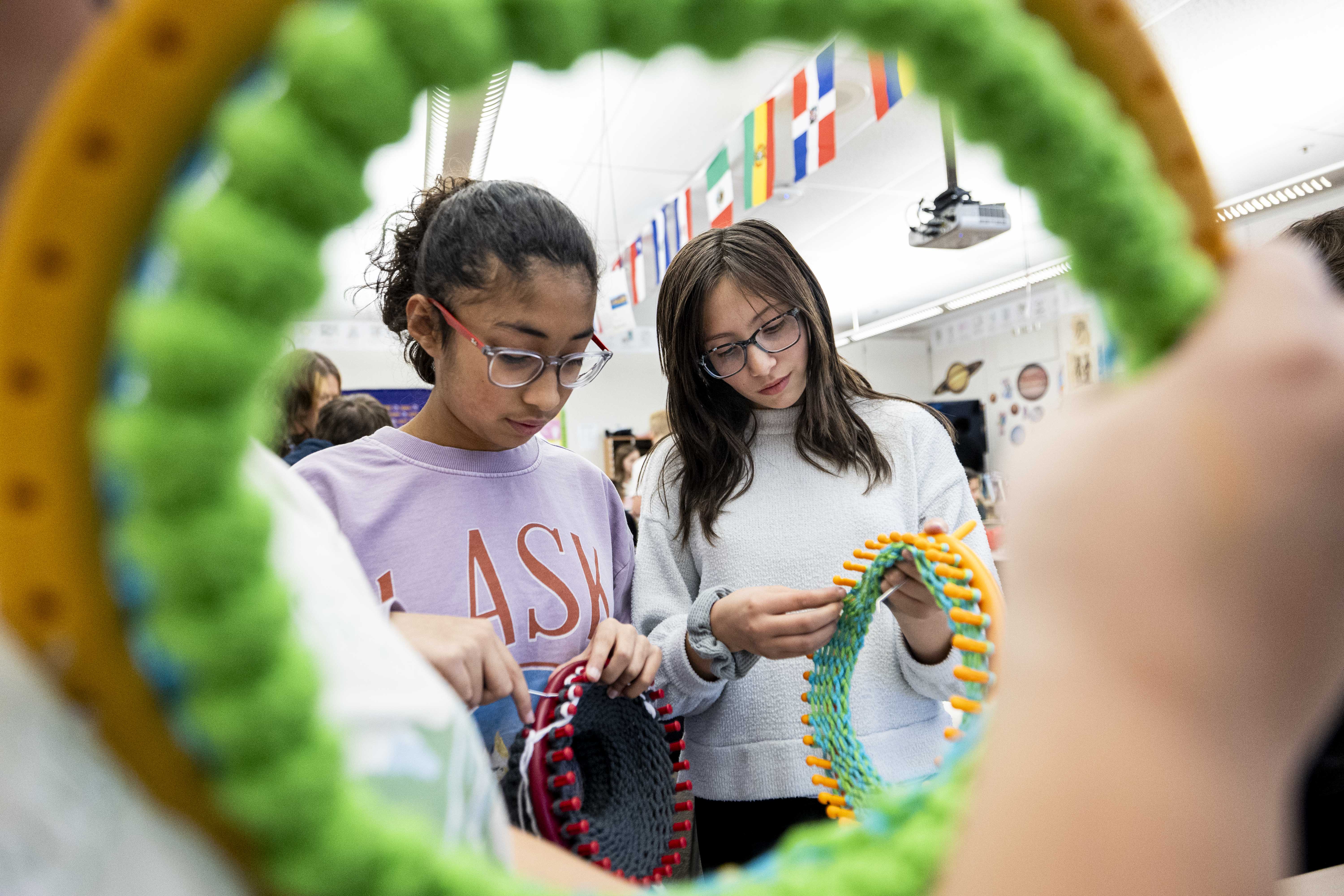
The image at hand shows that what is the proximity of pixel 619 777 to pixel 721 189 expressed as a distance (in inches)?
113

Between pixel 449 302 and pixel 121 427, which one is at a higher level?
pixel 449 302

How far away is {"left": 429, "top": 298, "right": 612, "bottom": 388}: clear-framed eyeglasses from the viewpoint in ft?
2.73

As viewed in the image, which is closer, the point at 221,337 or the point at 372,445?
the point at 221,337

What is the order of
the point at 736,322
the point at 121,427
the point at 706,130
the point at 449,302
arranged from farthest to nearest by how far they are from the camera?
1. the point at 706,130
2. the point at 736,322
3. the point at 449,302
4. the point at 121,427

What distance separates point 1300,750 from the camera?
199 mm

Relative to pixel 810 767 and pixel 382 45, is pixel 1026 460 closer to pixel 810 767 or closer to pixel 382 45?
pixel 382 45

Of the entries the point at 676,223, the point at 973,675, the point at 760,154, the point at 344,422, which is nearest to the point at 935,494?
the point at 973,675

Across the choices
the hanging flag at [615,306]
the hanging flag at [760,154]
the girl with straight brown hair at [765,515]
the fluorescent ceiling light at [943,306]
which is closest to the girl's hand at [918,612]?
the girl with straight brown hair at [765,515]

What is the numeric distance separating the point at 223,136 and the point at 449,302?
2.46 ft

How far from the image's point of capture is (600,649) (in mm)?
722

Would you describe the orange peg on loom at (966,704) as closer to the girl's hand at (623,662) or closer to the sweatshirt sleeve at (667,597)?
the girl's hand at (623,662)

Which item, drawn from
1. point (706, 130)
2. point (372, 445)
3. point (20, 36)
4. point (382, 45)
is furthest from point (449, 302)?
point (706, 130)

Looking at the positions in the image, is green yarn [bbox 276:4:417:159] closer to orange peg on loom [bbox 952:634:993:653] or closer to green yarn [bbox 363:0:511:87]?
green yarn [bbox 363:0:511:87]

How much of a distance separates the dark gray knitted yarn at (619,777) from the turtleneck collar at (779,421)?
1.66 feet
